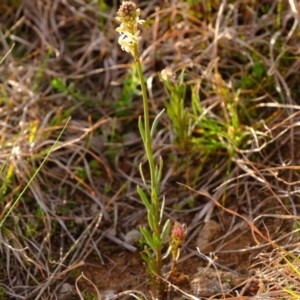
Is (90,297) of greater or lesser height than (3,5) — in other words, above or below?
below

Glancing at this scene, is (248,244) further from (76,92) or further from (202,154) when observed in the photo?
(76,92)

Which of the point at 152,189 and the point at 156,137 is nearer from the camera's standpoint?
the point at 152,189

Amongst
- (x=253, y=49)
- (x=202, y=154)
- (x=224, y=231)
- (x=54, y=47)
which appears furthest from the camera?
(x=54, y=47)

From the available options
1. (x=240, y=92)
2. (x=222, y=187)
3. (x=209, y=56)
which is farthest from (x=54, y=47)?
(x=222, y=187)

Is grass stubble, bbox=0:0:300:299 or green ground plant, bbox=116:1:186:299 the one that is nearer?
green ground plant, bbox=116:1:186:299

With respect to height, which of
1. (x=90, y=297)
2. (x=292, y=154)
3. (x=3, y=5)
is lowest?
(x=90, y=297)

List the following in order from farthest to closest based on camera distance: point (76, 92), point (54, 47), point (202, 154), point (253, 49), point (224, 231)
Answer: point (54, 47), point (76, 92), point (253, 49), point (202, 154), point (224, 231)

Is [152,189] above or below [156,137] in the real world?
above

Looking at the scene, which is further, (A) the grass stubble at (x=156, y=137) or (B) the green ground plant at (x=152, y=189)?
(A) the grass stubble at (x=156, y=137)
